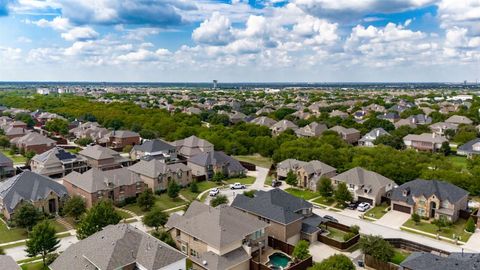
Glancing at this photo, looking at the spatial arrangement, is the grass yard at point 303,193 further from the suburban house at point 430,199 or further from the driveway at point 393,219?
the suburban house at point 430,199

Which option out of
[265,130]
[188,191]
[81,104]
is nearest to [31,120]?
[81,104]

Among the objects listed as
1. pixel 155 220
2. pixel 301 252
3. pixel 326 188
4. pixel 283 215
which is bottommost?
pixel 301 252

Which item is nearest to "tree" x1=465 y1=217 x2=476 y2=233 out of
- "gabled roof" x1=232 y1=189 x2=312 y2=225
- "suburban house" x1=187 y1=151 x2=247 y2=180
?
"gabled roof" x1=232 y1=189 x2=312 y2=225

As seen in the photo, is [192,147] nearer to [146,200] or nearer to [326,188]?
[146,200]

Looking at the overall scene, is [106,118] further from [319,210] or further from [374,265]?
[374,265]

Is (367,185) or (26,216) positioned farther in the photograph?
(367,185)

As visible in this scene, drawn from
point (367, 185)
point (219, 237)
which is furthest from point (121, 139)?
point (219, 237)
